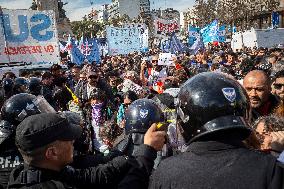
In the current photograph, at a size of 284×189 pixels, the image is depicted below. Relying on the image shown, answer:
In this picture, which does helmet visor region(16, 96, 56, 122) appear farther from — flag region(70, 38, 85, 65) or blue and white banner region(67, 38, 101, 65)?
blue and white banner region(67, 38, 101, 65)

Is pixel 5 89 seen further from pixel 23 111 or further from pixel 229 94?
pixel 229 94

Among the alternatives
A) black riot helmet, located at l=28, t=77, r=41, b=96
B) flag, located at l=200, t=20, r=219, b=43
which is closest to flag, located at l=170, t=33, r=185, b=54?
flag, located at l=200, t=20, r=219, b=43

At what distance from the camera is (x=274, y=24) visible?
1490 inches

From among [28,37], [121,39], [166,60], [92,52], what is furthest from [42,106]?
[121,39]

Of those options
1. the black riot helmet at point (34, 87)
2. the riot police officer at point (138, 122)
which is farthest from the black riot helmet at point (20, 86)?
the riot police officer at point (138, 122)

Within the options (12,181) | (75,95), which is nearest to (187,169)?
(12,181)

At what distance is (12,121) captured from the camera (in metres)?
3.58

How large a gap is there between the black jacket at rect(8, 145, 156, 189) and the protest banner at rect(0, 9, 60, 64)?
10.5m

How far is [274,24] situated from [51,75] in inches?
1274

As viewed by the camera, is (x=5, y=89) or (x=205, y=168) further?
(x=5, y=89)

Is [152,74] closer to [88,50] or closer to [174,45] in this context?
[174,45]

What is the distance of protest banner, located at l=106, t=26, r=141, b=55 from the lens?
1848cm

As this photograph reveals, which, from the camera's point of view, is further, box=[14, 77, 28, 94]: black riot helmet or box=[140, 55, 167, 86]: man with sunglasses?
box=[140, 55, 167, 86]: man with sunglasses

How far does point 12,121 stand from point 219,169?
230 cm
